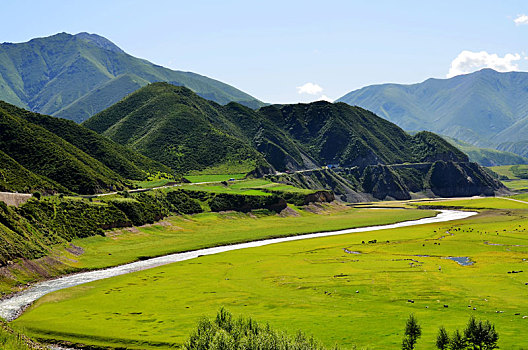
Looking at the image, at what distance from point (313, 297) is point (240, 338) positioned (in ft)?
129

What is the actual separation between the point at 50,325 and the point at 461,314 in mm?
62646

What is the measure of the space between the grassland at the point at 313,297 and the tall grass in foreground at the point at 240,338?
1132cm

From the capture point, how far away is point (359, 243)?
16000 cm

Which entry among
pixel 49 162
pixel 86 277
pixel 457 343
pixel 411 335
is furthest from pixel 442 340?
pixel 49 162

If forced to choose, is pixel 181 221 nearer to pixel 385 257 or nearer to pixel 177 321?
pixel 385 257

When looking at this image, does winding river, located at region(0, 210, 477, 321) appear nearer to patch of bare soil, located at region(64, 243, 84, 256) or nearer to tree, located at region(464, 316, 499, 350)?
patch of bare soil, located at region(64, 243, 84, 256)

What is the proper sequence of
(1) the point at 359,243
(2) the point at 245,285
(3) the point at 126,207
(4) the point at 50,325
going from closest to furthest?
1. (4) the point at 50,325
2. (2) the point at 245,285
3. (1) the point at 359,243
4. (3) the point at 126,207

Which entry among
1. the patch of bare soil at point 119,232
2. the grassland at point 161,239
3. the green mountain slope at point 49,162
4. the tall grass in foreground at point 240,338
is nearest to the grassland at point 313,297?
the tall grass in foreground at point 240,338

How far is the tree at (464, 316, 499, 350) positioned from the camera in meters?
58.4

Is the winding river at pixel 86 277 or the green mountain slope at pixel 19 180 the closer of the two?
the winding river at pixel 86 277

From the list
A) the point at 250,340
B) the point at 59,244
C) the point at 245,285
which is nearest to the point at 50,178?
the point at 59,244

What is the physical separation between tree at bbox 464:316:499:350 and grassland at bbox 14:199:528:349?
19.1ft

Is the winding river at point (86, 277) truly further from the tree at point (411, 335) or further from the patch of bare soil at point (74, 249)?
the tree at point (411, 335)

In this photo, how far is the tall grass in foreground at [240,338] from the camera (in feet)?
169
